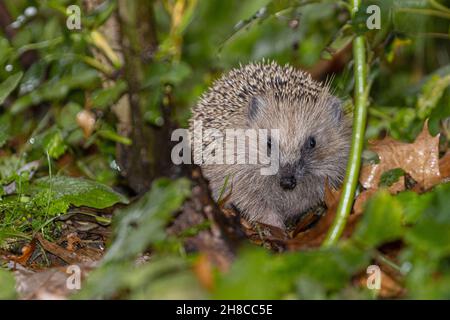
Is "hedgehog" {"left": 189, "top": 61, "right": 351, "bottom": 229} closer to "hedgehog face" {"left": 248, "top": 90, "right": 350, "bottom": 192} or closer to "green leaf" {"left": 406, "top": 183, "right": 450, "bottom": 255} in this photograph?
"hedgehog face" {"left": 248, "top": 90, "right": 350, "bottom": 192}

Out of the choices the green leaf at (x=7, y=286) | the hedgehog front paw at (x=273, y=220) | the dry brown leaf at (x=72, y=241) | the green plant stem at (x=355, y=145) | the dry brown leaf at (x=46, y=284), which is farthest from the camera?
the hedgehog front paw at (x=273, y=220)

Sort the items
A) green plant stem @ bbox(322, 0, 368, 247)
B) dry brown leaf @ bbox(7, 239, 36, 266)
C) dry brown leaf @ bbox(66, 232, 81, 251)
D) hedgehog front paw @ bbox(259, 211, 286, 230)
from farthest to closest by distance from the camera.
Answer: hedgehog front paw @ bbox(259, 211, 286, 230) → dry brown leaf @ bbox(66, 232, 81, 251) → dry brown leaf @ bbox(7, 239, 36, 266) → green plant stem @ bbox(322, 0, 368, 247)

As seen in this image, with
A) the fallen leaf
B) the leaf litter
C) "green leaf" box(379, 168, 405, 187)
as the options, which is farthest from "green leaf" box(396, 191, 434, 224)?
"green leaf" box(379, 168, 405, 187)

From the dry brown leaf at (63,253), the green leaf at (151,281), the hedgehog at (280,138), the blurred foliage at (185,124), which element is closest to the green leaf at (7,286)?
the blurred foliage at (185,124)

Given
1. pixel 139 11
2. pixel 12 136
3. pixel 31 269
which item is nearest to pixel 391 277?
pixel 31 269

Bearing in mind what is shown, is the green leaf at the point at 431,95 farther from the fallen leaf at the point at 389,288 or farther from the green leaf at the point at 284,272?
the green leaf at the point at 284,272

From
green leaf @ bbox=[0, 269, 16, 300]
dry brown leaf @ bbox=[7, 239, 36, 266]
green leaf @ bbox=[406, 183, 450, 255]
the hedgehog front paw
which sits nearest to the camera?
green leaf @ bbox=[406, 183, 450, 255]

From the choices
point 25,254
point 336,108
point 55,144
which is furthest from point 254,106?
point 25,254
